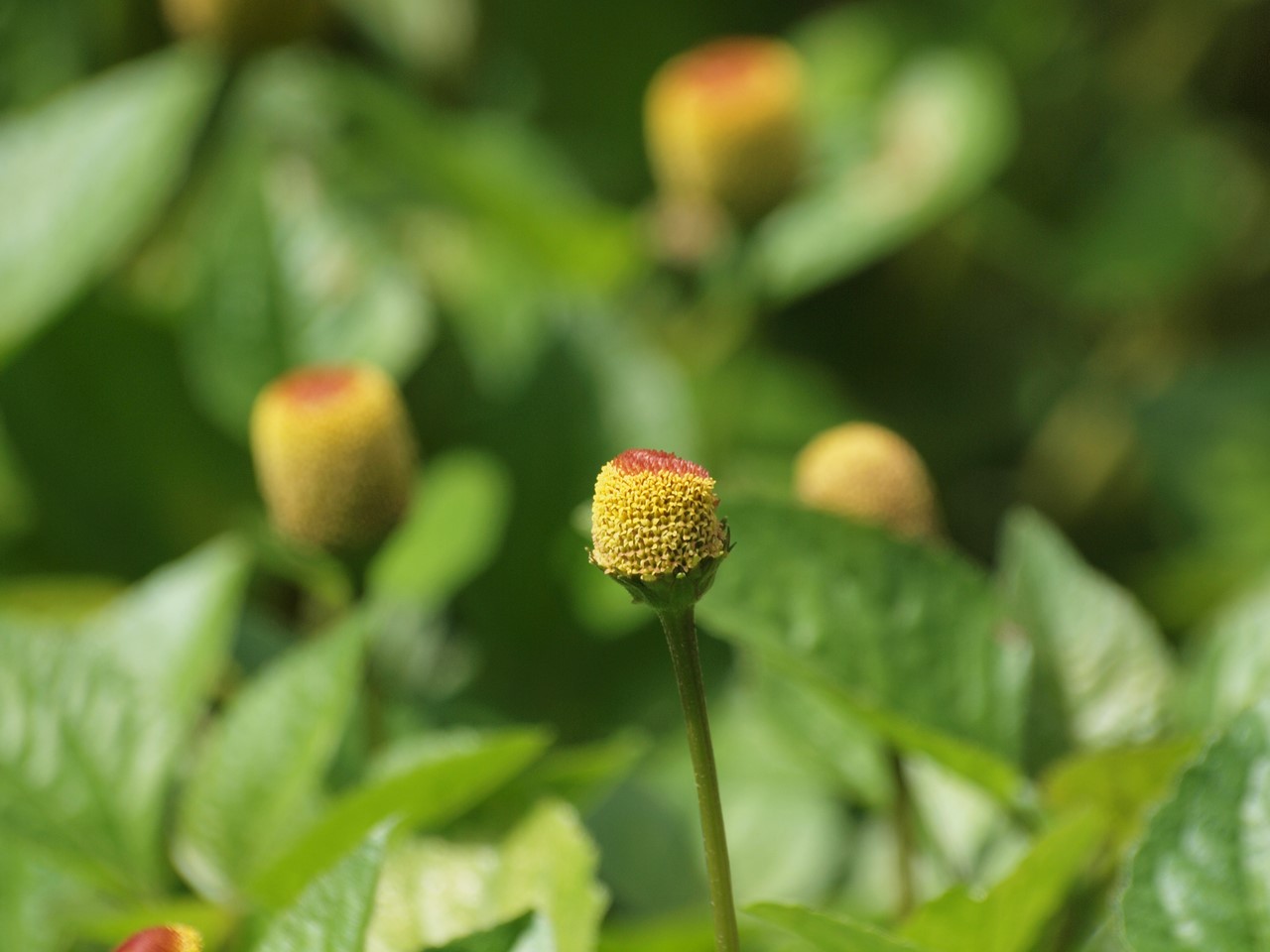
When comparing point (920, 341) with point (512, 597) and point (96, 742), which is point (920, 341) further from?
point (96, 742)

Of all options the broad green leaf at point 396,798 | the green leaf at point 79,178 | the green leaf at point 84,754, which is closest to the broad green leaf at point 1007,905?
the broad green leaf at point 396,798

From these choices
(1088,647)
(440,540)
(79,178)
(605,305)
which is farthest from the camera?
(605,305)

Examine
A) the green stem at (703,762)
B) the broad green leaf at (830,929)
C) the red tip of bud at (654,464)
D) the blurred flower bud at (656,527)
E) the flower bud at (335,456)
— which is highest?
the flower bud at (335,456)

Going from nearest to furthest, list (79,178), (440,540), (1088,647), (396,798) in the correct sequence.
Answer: (396,798) → (1088,647) → (440,540) → (79,178)

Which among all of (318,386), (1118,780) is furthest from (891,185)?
(1118,780)

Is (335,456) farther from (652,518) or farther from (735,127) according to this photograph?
(735,127)

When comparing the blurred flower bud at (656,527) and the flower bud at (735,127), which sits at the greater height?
the flower bud at (735,127)

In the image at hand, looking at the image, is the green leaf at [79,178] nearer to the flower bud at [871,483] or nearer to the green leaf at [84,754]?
→ the green leaf at [84,754]
